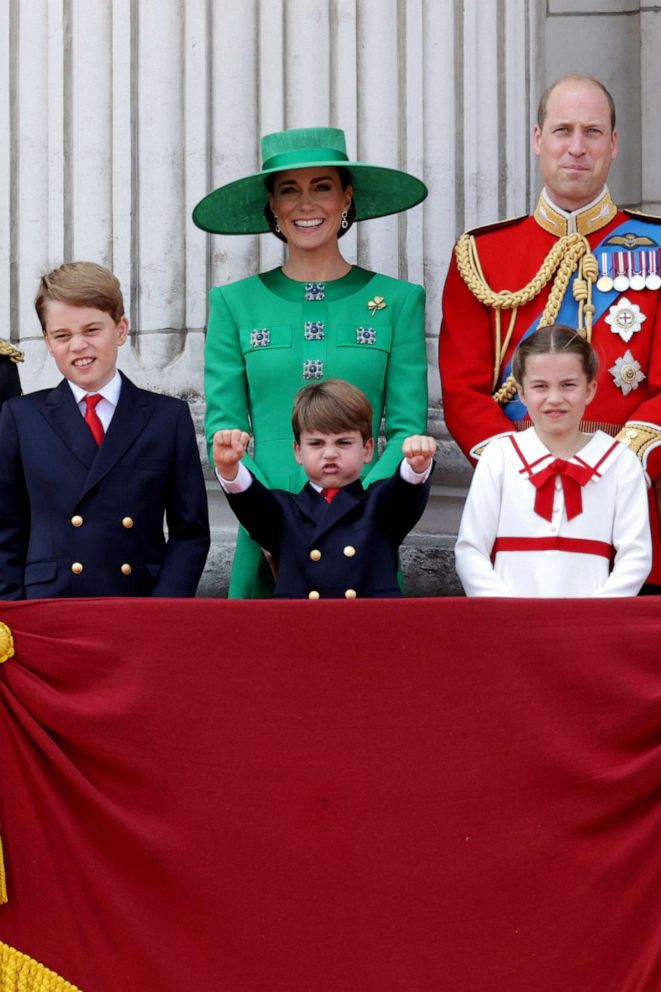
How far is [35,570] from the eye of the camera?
156 inches

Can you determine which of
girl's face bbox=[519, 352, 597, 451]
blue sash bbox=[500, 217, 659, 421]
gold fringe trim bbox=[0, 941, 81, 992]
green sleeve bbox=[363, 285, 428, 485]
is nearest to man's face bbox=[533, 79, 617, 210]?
blue sash bbox=[500, 217, 659, 421]

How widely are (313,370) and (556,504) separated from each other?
795mm

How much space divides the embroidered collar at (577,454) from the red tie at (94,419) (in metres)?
0.91

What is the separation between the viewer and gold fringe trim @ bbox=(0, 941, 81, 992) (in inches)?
131

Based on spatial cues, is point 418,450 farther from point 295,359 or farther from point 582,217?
point 582,217

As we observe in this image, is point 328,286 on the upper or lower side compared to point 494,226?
lower

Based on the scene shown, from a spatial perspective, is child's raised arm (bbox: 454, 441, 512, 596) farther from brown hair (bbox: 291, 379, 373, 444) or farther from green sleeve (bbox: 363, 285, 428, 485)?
green sleeve (bbox: 363, 285, 428, 485)

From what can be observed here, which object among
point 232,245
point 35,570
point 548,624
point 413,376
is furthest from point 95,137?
point 548,624

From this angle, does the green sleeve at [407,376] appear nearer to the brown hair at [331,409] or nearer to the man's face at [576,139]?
the brown hair at [331,409]

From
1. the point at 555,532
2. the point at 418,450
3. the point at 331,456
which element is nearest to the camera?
the point at 418,450

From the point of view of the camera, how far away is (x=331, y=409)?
13.2 feet

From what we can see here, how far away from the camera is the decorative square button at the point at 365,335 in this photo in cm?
447

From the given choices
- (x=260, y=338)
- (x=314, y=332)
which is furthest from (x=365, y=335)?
(x=260, y=338)

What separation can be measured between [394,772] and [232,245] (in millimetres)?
2367
